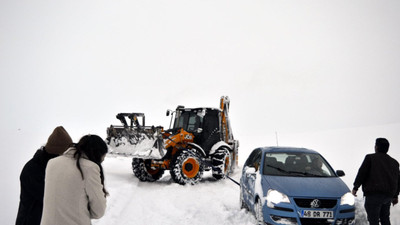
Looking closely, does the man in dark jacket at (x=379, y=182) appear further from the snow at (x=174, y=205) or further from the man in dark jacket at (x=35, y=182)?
the man in dark jacket at (x=35, y=182)

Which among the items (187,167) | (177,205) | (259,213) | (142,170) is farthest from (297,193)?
(142,170)

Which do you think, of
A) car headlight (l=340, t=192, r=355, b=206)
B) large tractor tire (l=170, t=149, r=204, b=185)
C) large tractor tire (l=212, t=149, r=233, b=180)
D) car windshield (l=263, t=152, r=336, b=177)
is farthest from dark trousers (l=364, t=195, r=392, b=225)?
large tractor tire (l=212, t=149, r=233, b=180)

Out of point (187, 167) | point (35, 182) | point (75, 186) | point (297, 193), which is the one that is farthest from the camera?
point (187, 167)

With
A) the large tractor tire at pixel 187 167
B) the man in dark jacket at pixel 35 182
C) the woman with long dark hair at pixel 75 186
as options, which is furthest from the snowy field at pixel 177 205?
the woman with long dark hair at pixel 75 186

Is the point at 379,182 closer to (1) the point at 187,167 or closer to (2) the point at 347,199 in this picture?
(2) the point at 347,199

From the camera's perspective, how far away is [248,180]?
22.2ft

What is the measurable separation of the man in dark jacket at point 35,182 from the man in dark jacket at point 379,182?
4.23 m

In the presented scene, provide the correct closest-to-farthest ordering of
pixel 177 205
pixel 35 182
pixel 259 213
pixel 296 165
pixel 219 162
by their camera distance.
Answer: pixel 35 182, pixel 259 213, pixel 296 165, pixel 177 205, pixel 219 162

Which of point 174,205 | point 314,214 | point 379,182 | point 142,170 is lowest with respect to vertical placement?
point 142,170

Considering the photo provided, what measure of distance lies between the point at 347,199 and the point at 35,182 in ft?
14.8

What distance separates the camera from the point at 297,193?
519 centimetres

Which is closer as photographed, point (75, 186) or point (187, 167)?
point (75, 186)

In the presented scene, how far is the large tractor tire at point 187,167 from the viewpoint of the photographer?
10805 mm

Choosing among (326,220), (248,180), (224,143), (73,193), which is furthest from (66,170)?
(224,143)
